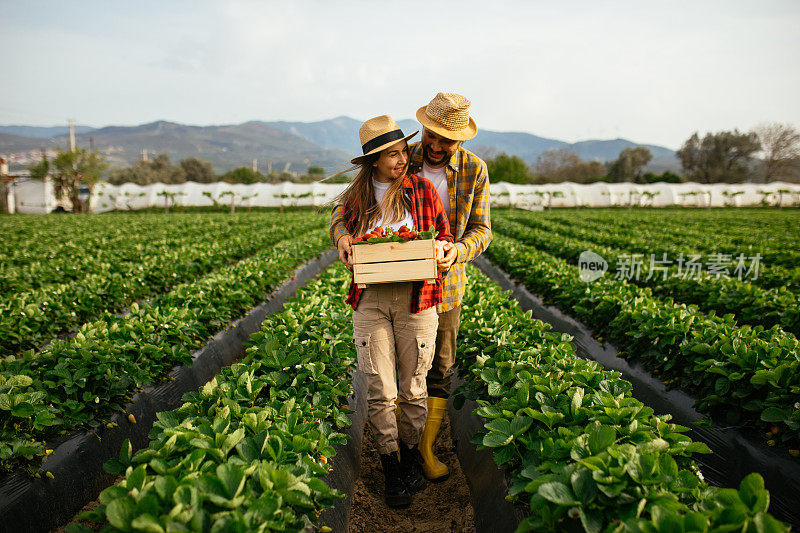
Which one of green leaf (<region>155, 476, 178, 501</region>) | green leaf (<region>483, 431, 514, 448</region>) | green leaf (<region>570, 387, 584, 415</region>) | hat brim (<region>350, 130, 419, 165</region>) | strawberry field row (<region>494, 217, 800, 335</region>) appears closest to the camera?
green leaf (<region>155, 476, 178, 501</region>)

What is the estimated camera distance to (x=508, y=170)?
61.6 metres

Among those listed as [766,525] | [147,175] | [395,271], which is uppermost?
[147,175]

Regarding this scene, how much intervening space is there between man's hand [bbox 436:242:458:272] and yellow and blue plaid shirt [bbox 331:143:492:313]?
0.16 m

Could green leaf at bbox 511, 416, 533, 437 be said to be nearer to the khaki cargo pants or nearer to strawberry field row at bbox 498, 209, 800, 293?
the khaki cargo pants

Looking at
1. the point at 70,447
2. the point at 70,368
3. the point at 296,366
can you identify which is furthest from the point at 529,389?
the point at 70,368

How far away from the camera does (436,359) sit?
3041 millimetres

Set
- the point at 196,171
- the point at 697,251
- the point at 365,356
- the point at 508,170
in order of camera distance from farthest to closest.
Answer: the point at 196,171 → the point at 508,170 → the point at 697,251 → the point at 365,356

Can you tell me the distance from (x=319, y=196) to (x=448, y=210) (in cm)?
3836

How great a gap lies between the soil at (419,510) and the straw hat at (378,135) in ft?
7.15

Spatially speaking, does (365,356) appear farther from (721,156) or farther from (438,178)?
(721,156)

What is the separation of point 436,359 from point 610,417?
1.21m

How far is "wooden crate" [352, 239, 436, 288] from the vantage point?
2.32 metres

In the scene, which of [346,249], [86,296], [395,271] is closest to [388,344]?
[395,271]

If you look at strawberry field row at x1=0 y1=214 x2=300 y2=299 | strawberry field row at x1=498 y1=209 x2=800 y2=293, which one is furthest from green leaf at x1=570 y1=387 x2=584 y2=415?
strawberry field row at x1=0 y1=214 x2=300 y2=299
